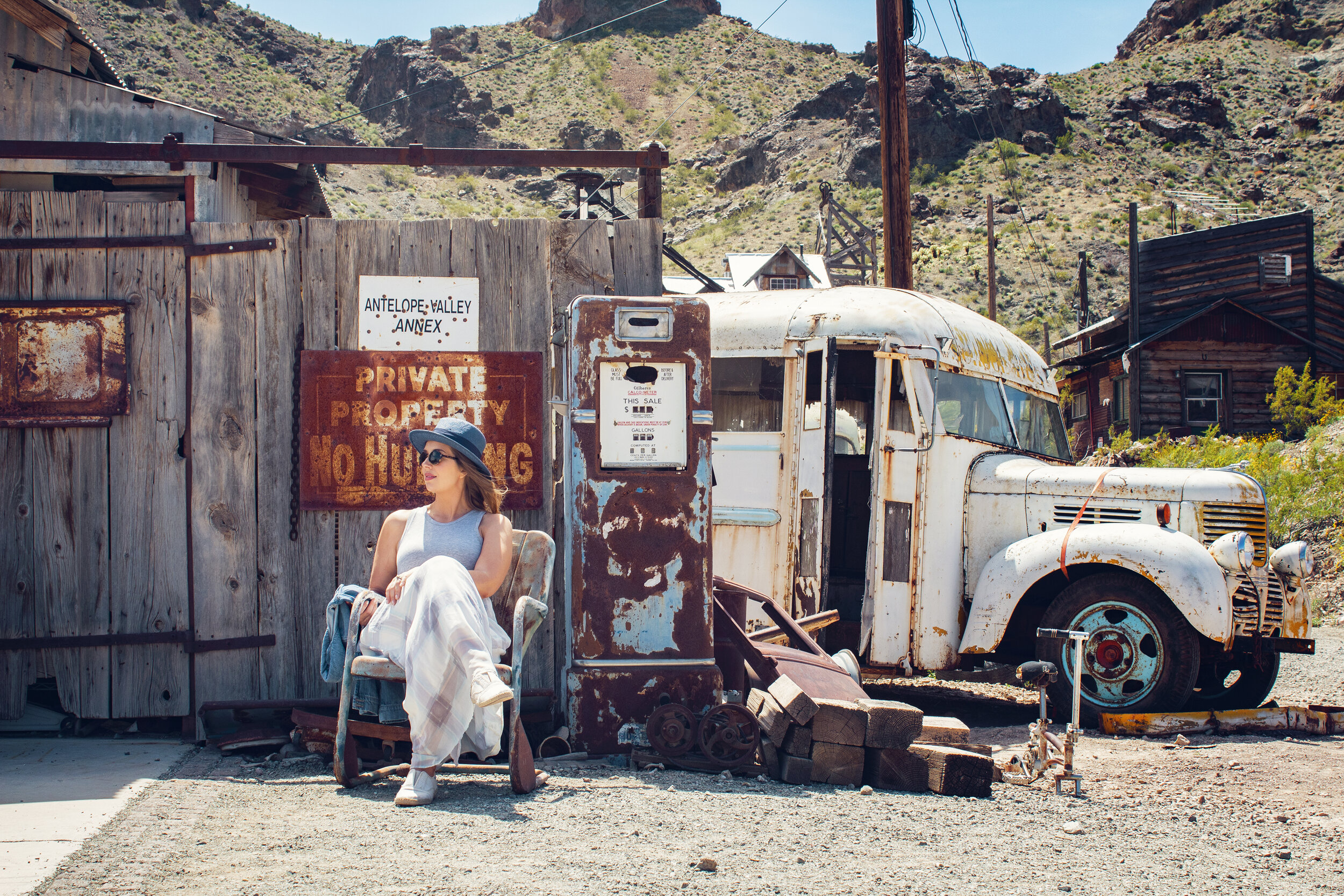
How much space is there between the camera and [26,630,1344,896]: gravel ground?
281 centimetres

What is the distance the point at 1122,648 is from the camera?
5789mm

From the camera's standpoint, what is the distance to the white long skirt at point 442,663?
11.7 ft

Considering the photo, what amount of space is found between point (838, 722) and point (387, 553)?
1984mm

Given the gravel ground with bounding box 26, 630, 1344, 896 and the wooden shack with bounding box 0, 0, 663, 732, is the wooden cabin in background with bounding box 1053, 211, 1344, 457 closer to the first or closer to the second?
the gravel ground with bounding box 26, 630, 1344, 896

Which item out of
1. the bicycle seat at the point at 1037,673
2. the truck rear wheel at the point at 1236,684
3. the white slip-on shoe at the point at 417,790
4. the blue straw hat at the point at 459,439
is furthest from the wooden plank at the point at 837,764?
the truck rear wheel at the point at 1236,684

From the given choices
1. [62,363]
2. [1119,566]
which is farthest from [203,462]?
[1119,566]

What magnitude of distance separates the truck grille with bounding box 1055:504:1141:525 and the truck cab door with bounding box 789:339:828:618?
1462 mm

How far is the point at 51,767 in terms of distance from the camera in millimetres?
Answer: 4172

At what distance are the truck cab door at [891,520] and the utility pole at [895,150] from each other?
10.9 ft

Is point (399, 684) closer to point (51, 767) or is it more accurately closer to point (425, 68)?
point (51, 767)

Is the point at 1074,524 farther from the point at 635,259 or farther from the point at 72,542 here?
the point at 72,542

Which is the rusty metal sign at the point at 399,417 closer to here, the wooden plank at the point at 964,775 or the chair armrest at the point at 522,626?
the chair armrest at the point at 522,626

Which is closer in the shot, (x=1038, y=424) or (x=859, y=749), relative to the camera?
(x=859, y=749)

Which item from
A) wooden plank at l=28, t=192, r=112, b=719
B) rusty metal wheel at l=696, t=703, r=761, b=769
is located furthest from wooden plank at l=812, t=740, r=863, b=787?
wooden plank at l=28, t=192, r=112, b=719
